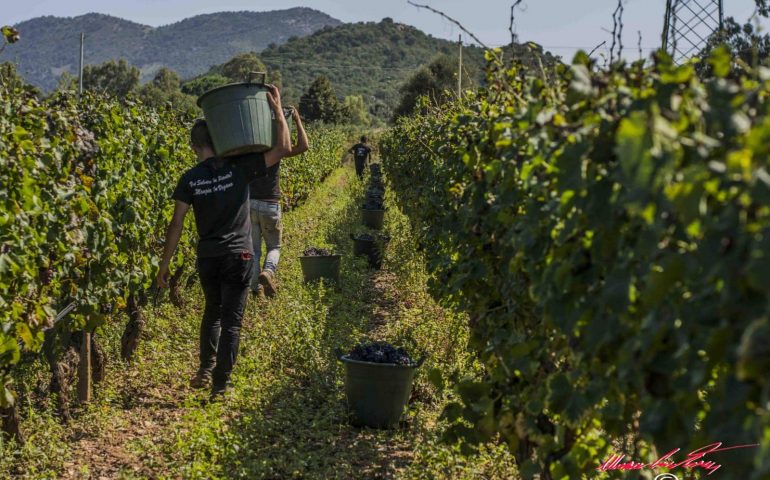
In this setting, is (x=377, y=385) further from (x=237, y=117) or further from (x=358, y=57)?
(x=358, y=57)

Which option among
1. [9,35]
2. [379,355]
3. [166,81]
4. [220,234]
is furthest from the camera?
[166,81]

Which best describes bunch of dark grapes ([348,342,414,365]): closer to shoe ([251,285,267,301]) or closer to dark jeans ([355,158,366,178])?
shoe ([251,285,267,301])

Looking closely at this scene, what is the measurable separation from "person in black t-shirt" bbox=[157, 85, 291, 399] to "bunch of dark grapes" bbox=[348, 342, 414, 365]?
859 millimetres

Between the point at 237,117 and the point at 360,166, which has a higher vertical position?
the point at 237,117

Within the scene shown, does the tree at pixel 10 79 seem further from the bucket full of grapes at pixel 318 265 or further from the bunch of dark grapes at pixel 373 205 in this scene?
the bunch of dark grapes at pixel 373 205

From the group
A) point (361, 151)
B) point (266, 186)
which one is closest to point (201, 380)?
point (266, 186)

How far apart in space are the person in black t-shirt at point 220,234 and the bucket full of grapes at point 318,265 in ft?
11.4

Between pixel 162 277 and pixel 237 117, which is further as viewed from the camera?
pixel 162 277

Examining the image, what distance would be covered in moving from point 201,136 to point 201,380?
163 centimetres

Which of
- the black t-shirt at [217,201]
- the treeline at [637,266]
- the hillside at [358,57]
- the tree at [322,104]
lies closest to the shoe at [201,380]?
the black t-shirt at [217,201]

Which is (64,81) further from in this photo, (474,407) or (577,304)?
(577,304)

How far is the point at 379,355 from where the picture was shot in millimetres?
5008

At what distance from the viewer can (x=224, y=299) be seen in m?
5.37

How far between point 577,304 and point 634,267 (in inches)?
11.9
